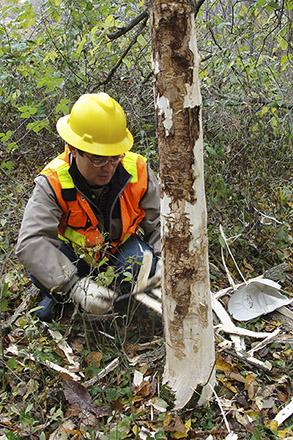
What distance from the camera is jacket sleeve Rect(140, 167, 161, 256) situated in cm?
302

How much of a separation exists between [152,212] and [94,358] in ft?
3.17

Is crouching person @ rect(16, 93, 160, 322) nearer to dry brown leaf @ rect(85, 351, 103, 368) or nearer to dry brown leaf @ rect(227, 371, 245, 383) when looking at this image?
dry brown leaf @ rect(85, 351, 103, 368)

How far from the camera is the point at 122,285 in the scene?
3.02m

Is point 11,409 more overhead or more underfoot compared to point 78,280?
more underfoot

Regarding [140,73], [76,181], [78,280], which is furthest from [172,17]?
[140,73]

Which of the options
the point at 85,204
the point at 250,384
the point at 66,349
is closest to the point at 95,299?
the point at 66,349

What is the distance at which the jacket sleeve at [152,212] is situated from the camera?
119 inches

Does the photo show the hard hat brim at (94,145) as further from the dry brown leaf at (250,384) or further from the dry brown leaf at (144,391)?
the dry brown leaf at (250,384)

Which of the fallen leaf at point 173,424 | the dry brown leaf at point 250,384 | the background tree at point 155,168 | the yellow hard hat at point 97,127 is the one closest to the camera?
the fallen leaf at point 173,424

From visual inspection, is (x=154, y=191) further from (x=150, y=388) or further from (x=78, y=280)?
(x=150, y=388)

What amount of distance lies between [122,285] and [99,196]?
1.86 feet

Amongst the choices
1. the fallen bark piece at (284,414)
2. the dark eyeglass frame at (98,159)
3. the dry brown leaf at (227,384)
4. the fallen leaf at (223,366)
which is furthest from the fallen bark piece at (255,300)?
the dark eyeglass frame at (98,159)

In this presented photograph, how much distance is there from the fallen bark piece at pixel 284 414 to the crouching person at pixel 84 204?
3.28ft

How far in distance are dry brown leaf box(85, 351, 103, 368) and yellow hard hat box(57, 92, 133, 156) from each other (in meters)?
1.05
